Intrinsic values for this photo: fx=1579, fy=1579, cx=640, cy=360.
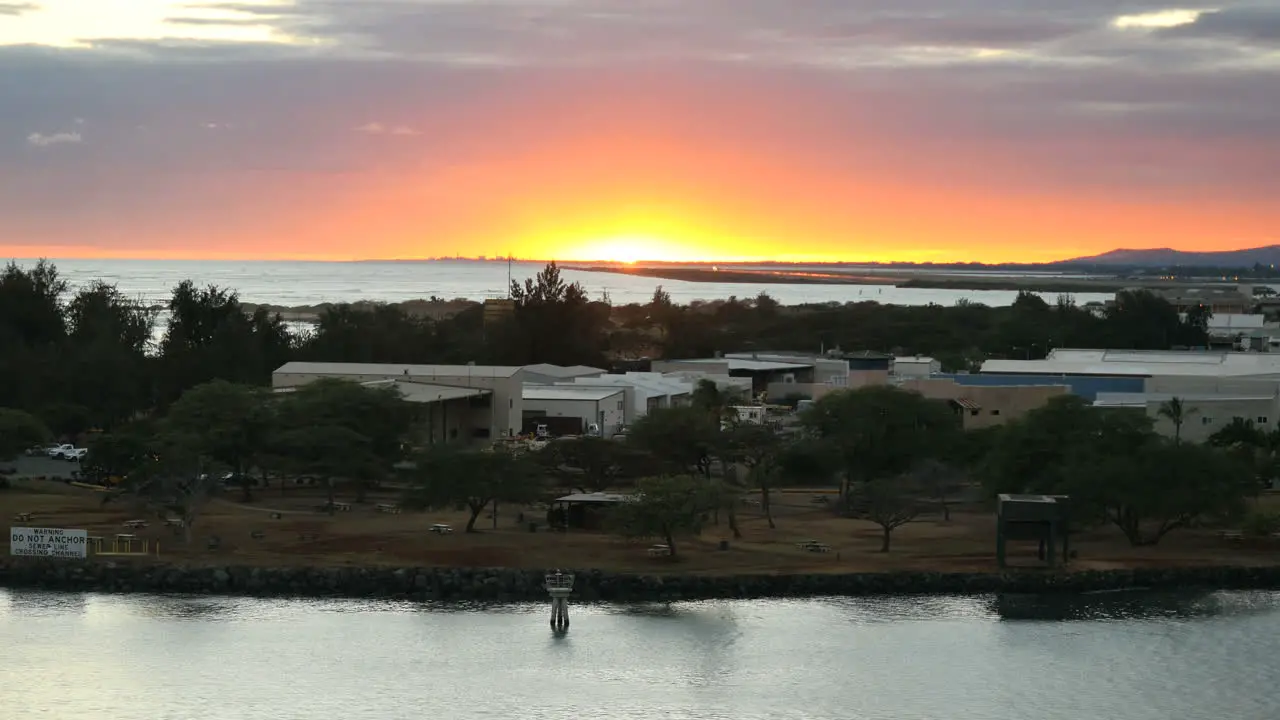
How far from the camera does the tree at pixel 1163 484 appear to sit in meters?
24.8

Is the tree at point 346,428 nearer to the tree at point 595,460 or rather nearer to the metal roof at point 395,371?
the tree at point 595,460

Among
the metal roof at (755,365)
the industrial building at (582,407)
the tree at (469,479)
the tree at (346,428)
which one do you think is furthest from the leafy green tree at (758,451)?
the metal roof at (755,365)

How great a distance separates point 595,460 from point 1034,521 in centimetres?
825

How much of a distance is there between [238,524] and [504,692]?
947 centimetres

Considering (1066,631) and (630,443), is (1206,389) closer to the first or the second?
(630,443)

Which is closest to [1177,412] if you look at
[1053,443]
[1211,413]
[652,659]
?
[1211,413]

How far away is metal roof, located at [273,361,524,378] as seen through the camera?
127 ft

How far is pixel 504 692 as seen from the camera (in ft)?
60.3

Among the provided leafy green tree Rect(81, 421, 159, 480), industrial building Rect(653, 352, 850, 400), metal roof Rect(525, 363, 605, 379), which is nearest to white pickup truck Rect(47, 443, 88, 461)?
leafy green tree Rect(81, 421, 159, 480)

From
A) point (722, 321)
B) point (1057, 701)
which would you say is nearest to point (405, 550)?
point (1057, 701)

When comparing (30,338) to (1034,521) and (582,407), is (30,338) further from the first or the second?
(1034,521)

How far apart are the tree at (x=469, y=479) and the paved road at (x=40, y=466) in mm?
10318

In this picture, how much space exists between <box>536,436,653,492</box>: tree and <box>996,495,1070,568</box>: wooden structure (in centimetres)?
731

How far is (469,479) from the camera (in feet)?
82.6
